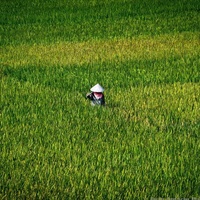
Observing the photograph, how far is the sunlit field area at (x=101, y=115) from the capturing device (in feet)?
10.2

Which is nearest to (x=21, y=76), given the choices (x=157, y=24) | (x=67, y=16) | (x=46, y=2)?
(x=157, y=24)

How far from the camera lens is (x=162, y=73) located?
279 inches

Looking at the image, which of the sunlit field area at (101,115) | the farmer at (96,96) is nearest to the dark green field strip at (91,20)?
the sunlit field area at (101,115)

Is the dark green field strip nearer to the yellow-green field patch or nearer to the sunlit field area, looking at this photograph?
the sunlit field area

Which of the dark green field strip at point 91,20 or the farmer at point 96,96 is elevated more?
the dark green field strip at point 91,20

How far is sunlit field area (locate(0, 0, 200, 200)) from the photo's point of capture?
312 cm

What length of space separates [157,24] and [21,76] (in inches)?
226

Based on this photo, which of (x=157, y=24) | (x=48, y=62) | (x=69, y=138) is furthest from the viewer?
A: (x=157, y=24)

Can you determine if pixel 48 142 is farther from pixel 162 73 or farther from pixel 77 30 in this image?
pixel 77 30

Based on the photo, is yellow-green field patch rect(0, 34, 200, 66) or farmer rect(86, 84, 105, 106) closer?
farmer rect(86, 84, 105, 106)

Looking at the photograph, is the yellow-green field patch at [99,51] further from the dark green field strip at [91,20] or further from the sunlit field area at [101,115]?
the dark green field strip at [91,20]

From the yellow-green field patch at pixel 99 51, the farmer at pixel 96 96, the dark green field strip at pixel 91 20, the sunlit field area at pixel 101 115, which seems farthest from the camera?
the dark green field strip at pixel 91 20

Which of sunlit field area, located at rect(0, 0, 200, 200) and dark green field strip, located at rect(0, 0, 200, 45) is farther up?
dark green field strip, located at rect(0, 0, 200, 45)

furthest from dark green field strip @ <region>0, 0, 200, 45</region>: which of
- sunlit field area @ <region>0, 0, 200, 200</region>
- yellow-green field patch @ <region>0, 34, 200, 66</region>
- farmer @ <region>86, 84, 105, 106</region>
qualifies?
farmer @ <region>86, 84, 105, 106</region>
